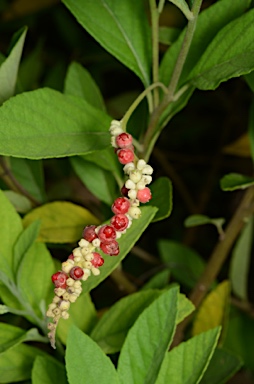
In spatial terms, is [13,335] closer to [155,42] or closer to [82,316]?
[82,316]

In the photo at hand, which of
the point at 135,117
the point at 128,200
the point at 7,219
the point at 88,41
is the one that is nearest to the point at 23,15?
the point at 88,41

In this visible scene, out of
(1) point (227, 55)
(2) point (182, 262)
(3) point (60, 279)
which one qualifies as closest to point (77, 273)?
(3) point (60, 279)

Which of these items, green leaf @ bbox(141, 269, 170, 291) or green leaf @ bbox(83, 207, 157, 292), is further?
green leaf @ bbox(141, 269, 170, 291)

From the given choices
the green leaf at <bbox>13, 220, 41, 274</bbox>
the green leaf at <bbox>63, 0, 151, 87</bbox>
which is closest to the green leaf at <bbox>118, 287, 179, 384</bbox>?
the green leaf at <bbox>13, 220, 41, 274</bbox>

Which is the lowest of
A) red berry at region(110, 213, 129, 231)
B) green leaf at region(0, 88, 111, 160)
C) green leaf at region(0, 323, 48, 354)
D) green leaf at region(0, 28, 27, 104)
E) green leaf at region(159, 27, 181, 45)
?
green leaf at region(0, 323, 48, 354)

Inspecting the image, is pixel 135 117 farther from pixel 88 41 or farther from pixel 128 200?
pixel 88 41

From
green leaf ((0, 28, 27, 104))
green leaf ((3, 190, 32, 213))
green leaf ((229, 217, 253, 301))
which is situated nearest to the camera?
green leaf ((0, 28, 27, 104))

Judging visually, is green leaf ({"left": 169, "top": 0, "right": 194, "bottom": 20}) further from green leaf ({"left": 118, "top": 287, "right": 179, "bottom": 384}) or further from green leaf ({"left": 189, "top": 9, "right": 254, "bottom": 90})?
green leaf ({"left": 118, "top": 287, "right": 179, "bottom": 384})
